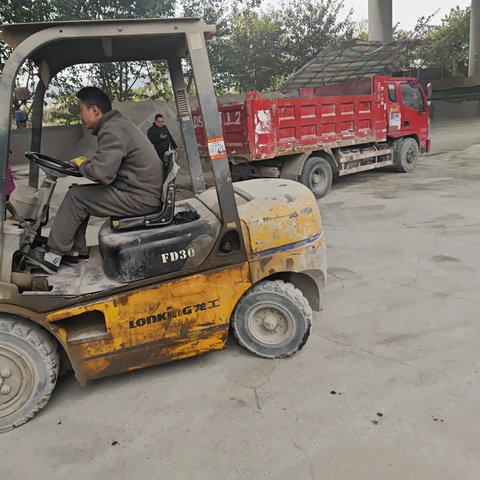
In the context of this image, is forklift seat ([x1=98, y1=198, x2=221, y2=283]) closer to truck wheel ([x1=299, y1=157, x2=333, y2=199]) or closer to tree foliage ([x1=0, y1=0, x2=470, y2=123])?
truck wheel ([x1=299, y1=157, x2=333, y2=199])

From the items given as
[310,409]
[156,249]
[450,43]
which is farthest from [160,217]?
[450,43]

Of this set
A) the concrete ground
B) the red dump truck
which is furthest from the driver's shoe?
the red dump truck

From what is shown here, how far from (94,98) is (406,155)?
32.0 feet

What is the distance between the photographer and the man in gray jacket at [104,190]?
2.87 meters

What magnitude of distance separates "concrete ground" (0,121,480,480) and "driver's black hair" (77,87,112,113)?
1950 mm

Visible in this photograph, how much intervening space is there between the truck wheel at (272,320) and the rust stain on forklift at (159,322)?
149 mm

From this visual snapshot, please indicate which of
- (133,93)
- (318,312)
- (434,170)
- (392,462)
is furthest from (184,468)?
(133,93)

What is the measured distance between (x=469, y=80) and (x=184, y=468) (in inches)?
1115

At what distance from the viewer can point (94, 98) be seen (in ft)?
9.51

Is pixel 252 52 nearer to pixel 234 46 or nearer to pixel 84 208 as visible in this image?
pixel 234 46

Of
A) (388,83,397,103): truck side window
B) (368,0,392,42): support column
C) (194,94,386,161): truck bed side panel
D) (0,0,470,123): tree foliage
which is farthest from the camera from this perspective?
(368,0,392,42): support column

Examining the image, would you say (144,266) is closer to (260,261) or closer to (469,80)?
(260,261)

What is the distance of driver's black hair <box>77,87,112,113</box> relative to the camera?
9.48 feet

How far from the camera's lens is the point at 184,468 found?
2.29 metres
